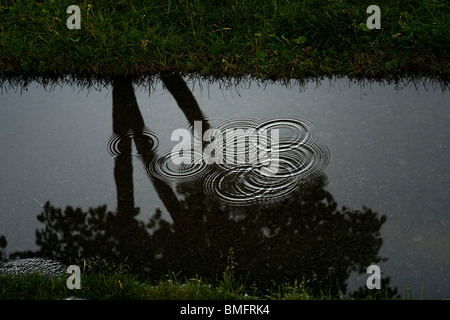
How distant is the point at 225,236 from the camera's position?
14.0ft

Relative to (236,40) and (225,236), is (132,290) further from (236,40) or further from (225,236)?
(236,40)

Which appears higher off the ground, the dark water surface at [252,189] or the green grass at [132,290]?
the dark water surface at [252,189]

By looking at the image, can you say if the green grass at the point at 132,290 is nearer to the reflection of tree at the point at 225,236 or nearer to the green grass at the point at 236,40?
the reflection of tree at the point at 225,236

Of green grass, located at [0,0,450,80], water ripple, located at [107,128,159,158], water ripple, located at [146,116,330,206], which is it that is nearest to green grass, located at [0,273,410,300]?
water ripple, located at [146,116,330,206]

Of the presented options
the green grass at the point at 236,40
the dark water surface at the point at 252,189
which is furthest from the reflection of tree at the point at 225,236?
the green grass at the point at 236,40

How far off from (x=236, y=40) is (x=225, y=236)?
2.66 m

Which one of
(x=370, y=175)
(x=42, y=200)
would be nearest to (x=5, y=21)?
(x=42, y=200)

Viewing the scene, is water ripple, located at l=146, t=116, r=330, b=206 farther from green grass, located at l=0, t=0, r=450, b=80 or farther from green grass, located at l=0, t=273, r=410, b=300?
green grass, located at l=0, t=0, r=450, b=80

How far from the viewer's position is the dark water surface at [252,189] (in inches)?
159

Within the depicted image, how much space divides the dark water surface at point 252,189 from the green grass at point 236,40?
0.35 meters

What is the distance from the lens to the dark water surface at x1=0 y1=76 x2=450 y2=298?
405 cm

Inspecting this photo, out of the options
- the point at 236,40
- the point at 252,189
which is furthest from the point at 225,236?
the point at 236,40

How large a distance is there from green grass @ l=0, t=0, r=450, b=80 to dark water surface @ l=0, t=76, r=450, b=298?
0.35m

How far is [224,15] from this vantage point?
649 centimetres
